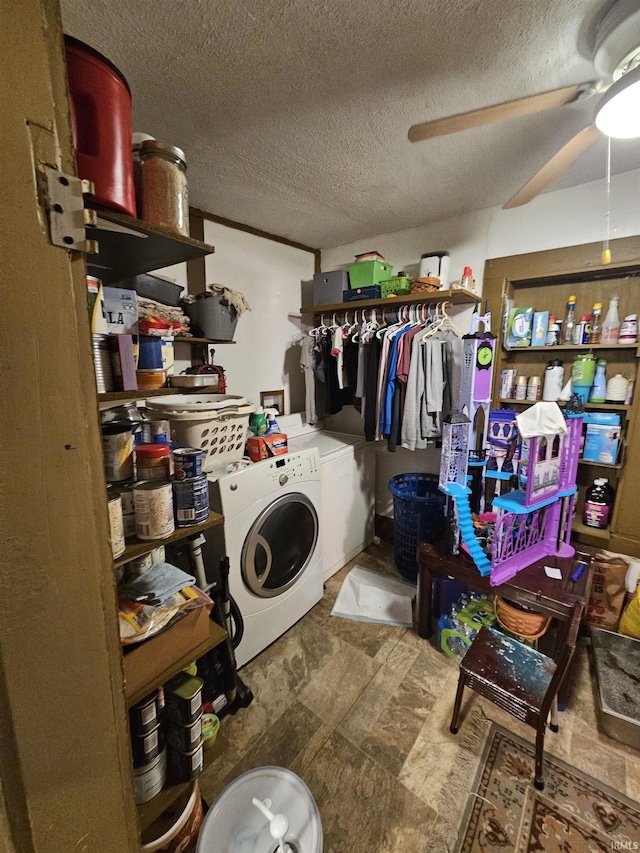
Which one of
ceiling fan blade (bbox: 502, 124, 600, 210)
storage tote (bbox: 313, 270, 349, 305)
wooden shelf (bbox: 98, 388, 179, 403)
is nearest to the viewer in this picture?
wooden shelf (bbox: 98, 388, 179, 403)

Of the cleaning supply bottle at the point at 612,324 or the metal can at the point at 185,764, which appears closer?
the metal can at the point at 185,764

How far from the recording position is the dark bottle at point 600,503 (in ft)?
6.02

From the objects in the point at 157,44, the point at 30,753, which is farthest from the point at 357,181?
the point at 30,753

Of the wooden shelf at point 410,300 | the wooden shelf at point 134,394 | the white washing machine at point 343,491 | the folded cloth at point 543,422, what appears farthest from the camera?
the white washing machine at point 343,491

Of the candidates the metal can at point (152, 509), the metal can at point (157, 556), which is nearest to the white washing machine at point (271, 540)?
the metal can at point (157, 556)

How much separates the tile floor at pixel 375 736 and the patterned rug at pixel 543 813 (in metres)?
0.05

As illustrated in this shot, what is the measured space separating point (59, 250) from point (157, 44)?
0.99m

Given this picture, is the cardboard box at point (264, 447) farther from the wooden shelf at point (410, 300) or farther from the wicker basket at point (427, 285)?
the wicker basket at point (427, 285)

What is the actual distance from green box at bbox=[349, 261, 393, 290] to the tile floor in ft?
7.02

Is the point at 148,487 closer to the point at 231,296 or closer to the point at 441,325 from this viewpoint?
the point at 231,296

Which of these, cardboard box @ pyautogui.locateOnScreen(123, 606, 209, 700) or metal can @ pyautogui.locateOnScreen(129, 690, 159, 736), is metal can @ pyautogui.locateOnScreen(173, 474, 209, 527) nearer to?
cardboard box @ pyautogui.locateOnScreen(123, 606, 209, 700)

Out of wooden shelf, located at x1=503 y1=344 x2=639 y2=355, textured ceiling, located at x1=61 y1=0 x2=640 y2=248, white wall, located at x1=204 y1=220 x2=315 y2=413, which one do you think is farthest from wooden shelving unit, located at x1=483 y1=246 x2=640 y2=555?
white wall, located at x1=204 y1=220 x2=315 y2=413

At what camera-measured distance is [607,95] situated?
91 cm

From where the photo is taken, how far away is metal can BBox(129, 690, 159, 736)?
832 mm
